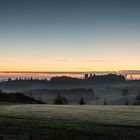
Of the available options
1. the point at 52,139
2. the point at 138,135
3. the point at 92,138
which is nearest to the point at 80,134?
the point at 92,138

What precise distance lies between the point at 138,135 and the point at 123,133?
7.80 ft

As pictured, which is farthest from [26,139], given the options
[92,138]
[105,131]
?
[105,131]

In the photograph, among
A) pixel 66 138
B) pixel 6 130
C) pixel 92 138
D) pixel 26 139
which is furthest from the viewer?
pixel 6 130

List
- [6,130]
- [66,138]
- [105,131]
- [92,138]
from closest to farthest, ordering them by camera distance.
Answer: [66,138], [92,138], [6,130], [105,131]

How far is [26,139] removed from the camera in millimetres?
42812

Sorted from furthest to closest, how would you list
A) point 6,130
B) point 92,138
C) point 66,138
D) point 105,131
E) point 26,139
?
point 105,131 < point 6,130 < point 92,138 < point 26,139 < point 66,138

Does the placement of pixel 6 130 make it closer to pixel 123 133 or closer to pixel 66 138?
pixel 123 133

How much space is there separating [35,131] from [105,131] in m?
9.37

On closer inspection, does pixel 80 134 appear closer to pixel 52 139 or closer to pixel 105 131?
pixel 105 131

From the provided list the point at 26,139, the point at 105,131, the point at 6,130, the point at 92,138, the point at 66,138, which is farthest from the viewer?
the point at 105,131

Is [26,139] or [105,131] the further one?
[105,131]

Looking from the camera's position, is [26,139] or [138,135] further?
[138,135]

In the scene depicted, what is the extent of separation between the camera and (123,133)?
53.8 meters

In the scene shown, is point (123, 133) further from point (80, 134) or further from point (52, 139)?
point (52, 139)
